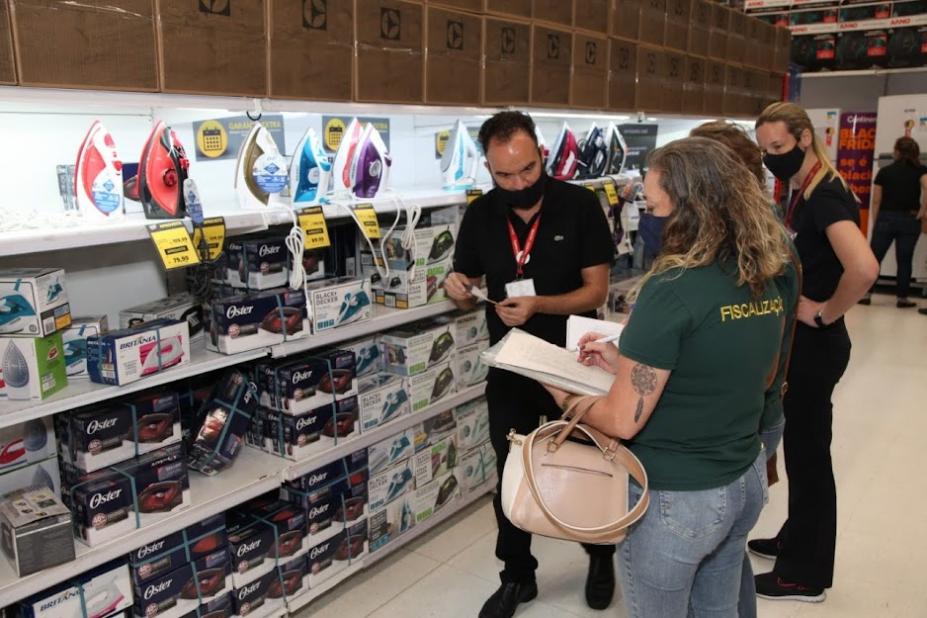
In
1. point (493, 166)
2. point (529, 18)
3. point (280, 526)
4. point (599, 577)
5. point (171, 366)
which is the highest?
point (529, 18)

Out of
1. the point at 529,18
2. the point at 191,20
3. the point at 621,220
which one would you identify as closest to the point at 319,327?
the point at 191,20

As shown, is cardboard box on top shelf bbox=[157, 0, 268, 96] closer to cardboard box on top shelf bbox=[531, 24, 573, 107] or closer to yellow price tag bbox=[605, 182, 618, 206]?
cardboard box on top shelf bbox=[531, 24, 573, 107]

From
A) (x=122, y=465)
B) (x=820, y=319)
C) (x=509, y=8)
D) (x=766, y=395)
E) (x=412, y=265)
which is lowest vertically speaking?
(x=122, y=465)

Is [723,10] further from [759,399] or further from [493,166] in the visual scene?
[759,399]

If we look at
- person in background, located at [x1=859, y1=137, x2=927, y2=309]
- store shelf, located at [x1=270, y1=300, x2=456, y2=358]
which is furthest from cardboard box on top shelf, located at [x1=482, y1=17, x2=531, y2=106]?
person in background, located at [x1=859, y1=137, x2=927, y2=309]

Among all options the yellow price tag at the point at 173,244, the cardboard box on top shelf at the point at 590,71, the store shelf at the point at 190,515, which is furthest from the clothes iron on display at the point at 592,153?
the yellow price tag at the point at 173,244

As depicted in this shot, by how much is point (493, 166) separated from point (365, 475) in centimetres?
124

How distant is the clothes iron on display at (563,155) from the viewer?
362 cm

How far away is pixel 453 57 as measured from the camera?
9.52 feet

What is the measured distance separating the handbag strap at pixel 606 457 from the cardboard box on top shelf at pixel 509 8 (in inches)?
79.2

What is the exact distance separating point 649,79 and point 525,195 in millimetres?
2067

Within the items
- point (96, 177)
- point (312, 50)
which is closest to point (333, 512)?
point (96, 177)

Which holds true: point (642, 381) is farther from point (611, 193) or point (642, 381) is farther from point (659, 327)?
point (611, 193)

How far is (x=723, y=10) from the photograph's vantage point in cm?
487
